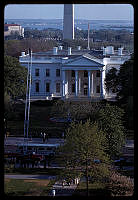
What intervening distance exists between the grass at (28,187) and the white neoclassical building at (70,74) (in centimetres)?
2030

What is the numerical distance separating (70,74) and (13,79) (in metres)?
9.45

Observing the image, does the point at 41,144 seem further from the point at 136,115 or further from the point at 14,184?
the point at 136,115

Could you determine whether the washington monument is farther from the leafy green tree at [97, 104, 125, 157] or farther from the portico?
the leafy green tree at [97, 104, 125, 157]

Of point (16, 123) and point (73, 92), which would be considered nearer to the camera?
point (16, 123)

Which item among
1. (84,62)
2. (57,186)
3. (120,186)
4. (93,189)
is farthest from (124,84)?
(120,186)

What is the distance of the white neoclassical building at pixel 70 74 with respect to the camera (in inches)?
1262

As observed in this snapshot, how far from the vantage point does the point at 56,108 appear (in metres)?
20.8

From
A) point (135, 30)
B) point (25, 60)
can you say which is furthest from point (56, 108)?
point (135, 30)

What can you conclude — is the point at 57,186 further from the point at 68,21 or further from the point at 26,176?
the point at 68,21

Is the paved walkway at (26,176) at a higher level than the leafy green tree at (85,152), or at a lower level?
lower

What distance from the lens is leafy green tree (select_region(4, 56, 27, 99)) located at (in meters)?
23.9

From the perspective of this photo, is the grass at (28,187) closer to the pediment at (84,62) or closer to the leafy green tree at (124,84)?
the leafy green tree at (124,84)

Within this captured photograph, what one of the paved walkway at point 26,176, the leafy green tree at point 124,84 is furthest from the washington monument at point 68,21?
the paved walkway at point 26,176

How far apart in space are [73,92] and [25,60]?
12.7 feet
